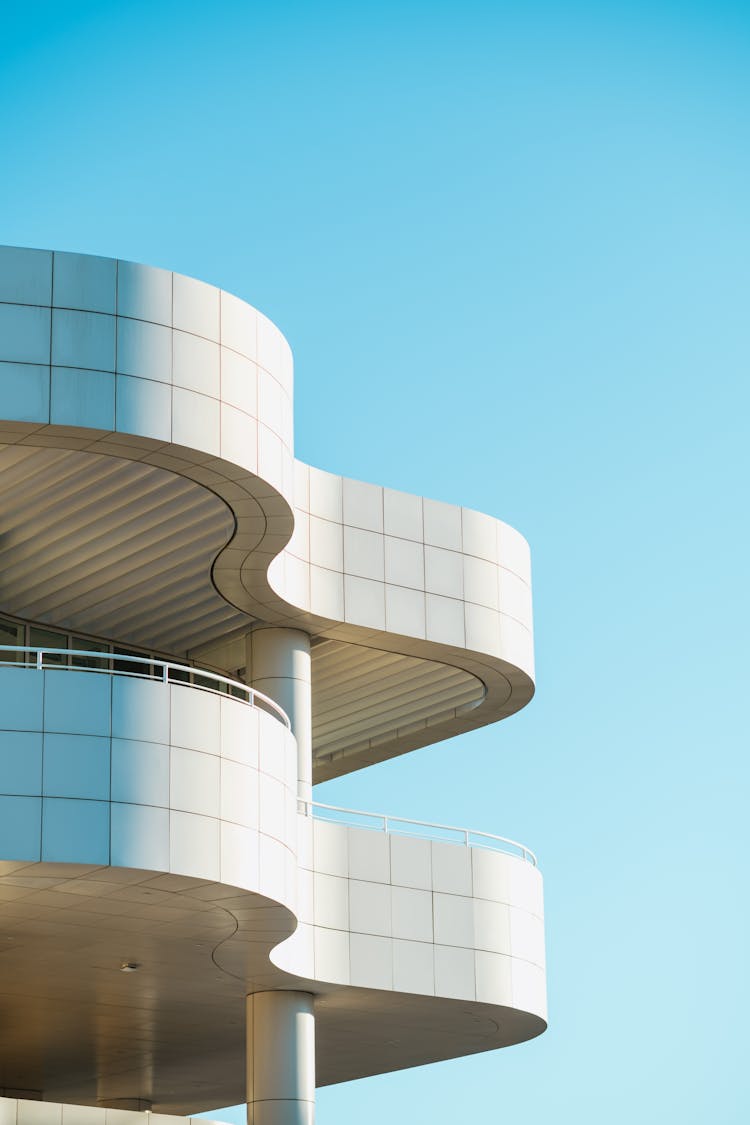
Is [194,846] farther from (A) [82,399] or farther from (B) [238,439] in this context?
(A) [82,399]

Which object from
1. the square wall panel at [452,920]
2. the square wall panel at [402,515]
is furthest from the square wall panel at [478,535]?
the square wall panel at [452,920]

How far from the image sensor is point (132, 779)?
2556cm

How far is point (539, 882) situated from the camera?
36.3 meters

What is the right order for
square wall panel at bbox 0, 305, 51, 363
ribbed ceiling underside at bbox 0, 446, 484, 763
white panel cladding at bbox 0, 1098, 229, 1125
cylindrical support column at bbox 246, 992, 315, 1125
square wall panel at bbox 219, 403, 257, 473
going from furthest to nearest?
1. cylindrical support column at bbox 246, 992, 315, 1125
2. white panel cladding at bbox 0, 1098, 229, 1125
3. ribbed ceiling underside at bbox 0, 446, 484, 763
4. square wall panel at bbox 219, 403, 257, 473
5. square wall panel at bbox 0, 305, 51, 363

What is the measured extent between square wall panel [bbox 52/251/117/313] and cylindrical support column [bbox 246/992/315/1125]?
41.2 ft

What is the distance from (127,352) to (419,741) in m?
15.7

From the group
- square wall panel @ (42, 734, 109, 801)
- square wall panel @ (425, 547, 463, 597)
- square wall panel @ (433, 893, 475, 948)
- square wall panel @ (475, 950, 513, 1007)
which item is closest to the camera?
square wall panel @ (42, 734, 109, 801)

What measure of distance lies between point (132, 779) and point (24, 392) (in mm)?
5703

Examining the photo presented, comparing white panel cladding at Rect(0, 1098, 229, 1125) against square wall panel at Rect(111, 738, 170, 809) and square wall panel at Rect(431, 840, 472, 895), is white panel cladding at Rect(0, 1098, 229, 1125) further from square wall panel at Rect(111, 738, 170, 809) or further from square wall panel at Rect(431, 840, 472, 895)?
square wall panel at Rect(111, 738, 170, 809)

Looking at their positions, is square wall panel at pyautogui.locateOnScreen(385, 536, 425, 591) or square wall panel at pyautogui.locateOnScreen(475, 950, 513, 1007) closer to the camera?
square wall panel at pyautogui.locateOnScreen(475, 950, 513, 1007)

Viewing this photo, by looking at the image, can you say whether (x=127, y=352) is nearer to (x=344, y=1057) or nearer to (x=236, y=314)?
(x=236, y=314)

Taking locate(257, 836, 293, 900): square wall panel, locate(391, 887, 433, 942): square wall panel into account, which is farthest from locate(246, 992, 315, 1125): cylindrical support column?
locate(257, 836, 293, 900): square wall panel

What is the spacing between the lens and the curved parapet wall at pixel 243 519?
2719cm

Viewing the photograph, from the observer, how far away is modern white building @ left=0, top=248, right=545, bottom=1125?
85.0 ft
